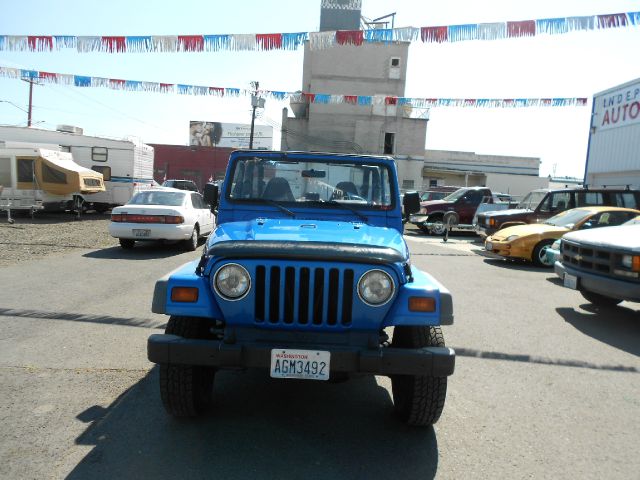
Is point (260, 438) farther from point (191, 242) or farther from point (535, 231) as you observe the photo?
point (535, 231)

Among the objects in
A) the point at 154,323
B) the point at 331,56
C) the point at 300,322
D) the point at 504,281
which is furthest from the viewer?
the point at 331,56

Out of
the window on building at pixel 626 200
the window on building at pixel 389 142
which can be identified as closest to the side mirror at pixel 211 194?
the window on building at pixel 626 200

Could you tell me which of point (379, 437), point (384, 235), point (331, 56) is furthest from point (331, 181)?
point (331, 56)

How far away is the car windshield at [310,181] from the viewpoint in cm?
448

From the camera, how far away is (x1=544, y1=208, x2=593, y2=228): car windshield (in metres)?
11.3

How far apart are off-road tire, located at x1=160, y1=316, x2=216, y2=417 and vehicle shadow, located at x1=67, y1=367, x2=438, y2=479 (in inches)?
5.5

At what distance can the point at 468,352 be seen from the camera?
516 cm

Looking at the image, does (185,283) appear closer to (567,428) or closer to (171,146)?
(567,428)

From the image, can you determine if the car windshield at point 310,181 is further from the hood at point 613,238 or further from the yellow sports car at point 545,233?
the yellow sports car at point 545,233

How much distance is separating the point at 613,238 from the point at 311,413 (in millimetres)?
5035

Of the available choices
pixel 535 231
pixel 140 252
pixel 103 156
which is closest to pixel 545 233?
pixel 535 231

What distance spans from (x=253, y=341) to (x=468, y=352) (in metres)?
2.86

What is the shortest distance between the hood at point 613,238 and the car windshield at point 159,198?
8.46m

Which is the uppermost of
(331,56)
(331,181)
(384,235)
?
(331,56)
